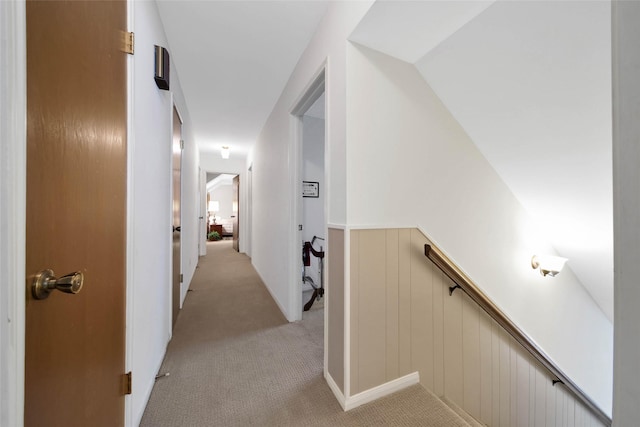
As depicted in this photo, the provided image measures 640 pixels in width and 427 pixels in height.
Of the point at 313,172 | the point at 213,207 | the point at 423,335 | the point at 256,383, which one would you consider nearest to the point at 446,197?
→ the point at 423,335

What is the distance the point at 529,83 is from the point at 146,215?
2.54 m

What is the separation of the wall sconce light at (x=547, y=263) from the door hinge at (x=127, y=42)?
349cm

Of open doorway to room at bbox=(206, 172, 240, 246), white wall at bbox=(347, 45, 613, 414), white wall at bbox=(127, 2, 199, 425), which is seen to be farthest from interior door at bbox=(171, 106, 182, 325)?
open doorway to room at bbox=(206, 172, 240, 246)

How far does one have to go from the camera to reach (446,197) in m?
1.78

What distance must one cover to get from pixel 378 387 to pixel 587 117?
86.4 inches

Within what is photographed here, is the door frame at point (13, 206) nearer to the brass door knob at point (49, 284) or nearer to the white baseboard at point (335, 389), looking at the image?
the brass door knob at point (49, 284)

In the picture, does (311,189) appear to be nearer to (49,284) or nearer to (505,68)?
(505,68)

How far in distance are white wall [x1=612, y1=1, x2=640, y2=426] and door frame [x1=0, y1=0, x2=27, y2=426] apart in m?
1.04

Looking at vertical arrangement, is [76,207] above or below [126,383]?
above

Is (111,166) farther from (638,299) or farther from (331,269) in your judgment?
(638,299)

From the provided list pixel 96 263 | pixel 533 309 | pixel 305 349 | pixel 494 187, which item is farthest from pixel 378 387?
pixel 533 309

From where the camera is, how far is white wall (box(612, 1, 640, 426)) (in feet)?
1.10

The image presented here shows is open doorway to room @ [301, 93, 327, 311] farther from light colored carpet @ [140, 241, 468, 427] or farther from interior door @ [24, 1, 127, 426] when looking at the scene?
interior door @ [24, 1, 127, 426]

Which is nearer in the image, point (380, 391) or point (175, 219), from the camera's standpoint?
point (380, 391)
